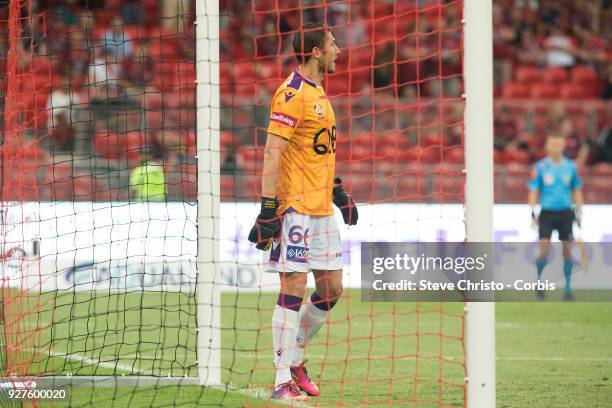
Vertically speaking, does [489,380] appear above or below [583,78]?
below

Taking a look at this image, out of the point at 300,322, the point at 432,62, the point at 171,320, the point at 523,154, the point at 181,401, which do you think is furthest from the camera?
the point at 432,62

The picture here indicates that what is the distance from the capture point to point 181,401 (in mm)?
6211

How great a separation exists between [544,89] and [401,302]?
820 cm

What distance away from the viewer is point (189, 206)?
11930 millimetres

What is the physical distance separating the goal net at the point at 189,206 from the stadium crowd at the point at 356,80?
0.25 ft

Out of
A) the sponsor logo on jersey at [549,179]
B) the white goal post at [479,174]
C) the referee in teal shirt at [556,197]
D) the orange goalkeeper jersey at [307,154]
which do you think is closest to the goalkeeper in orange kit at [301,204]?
the orange goalkeeper jersey at [307,154]

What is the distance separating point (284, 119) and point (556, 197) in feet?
26.1

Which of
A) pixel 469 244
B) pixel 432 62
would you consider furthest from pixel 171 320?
pixel 432 62

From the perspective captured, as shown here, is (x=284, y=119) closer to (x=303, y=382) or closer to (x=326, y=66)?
(x=326, y=66)

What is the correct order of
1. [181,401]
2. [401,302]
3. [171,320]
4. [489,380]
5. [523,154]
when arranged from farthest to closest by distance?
[523,154]
[401,302]
[171,320]
[181,401]
[489,380]

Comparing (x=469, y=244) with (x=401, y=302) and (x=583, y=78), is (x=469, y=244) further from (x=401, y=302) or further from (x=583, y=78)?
(x=583, y=78)

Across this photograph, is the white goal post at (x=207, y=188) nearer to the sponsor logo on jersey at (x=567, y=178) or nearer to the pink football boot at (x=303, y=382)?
the pink football boot at (x=303, y=382)

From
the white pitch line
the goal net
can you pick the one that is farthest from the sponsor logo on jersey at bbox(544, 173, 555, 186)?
the white pitch line

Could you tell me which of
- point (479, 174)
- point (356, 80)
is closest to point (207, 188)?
point (479, 174)
